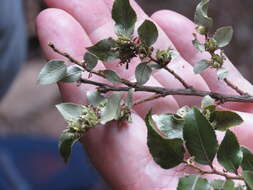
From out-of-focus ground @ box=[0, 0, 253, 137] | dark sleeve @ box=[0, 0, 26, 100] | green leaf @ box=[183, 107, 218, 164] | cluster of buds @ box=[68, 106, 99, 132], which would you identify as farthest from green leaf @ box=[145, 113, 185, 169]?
out-of-focus ground @ box=[0, 0, 253, 137]

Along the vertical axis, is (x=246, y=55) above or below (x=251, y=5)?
below

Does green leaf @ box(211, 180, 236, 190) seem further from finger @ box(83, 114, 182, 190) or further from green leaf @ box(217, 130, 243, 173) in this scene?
finger @ box(83, 114, 182, 190)

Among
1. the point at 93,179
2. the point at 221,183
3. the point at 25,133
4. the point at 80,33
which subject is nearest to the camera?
the point at 221,183

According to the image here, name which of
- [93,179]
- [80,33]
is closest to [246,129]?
[80,33]

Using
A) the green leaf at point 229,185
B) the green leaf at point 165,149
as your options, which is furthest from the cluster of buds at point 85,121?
the green leaf at point 229,185

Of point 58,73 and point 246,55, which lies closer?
point 58,73

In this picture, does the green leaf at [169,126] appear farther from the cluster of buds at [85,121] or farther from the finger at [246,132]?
the finger at [246,132]

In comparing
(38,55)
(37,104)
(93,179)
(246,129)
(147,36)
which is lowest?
(93,179)

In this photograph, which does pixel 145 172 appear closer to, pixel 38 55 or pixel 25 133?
pixel 25 133
